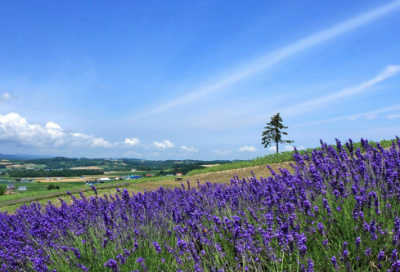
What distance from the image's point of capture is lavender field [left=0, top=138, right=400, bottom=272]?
2.62 m

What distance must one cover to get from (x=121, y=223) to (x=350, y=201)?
3.00 m

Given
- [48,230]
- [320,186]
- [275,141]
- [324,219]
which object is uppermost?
[275,141]

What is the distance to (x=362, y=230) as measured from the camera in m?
2.65

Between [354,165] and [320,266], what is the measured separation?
2343 millimetres

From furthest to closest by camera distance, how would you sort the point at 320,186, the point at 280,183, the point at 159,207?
1. the point at 159,207
2. the point at 280,183
3. the point at 320,186

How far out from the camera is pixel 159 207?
4918mm

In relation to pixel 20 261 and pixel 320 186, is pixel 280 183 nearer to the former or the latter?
pixel 320 186

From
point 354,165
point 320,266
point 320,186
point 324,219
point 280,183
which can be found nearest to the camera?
point 320,266

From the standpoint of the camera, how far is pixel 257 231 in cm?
332

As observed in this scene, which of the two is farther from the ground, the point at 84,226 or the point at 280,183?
the point at 280,183

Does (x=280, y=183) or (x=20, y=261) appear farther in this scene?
(x=280, y=183)

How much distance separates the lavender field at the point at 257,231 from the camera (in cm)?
262

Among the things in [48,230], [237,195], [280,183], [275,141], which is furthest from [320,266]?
[275,141]

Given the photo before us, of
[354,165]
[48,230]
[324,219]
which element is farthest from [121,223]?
[354,165]
